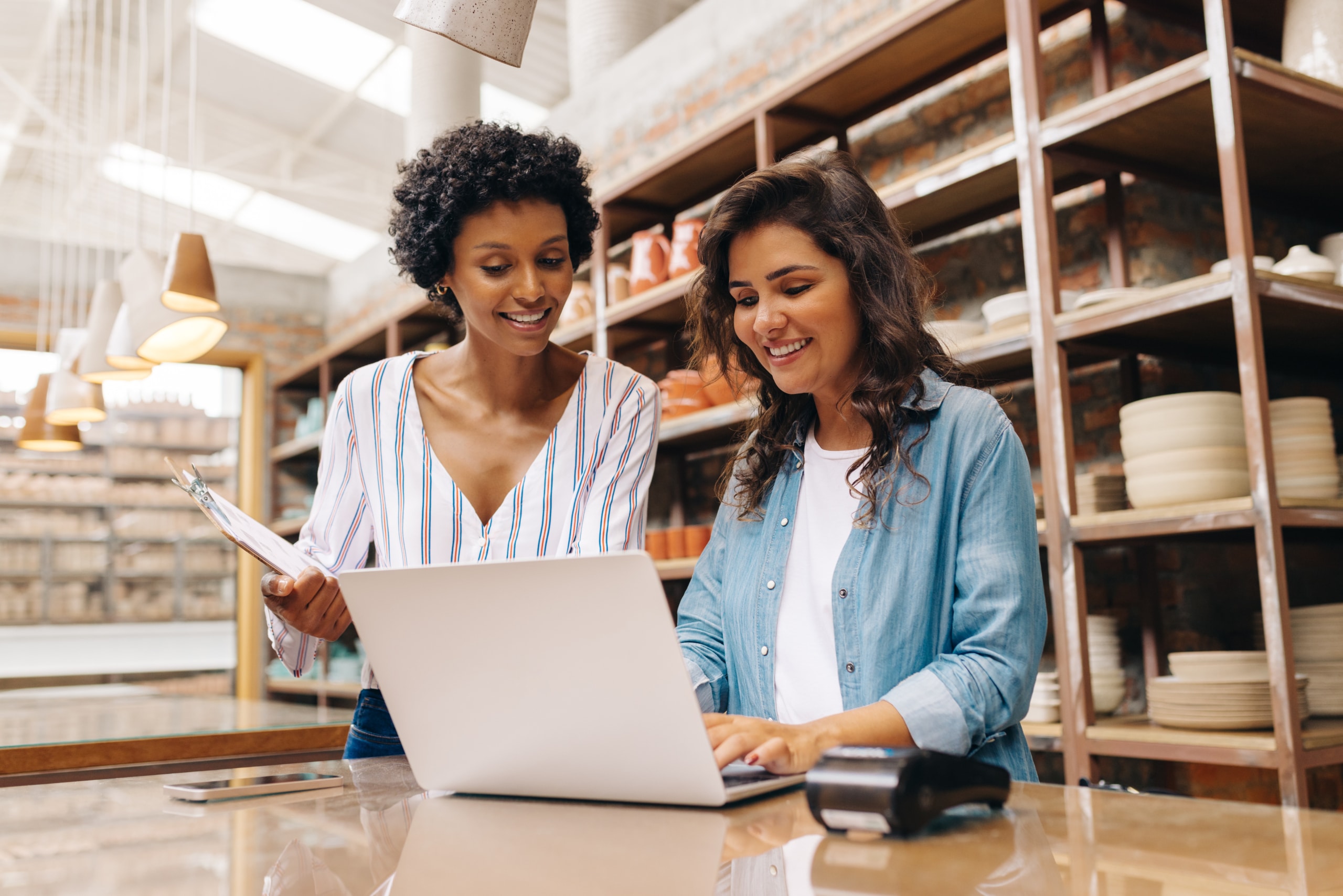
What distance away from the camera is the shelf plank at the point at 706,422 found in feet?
9.98

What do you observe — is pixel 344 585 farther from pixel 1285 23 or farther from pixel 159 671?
pixel 159 671

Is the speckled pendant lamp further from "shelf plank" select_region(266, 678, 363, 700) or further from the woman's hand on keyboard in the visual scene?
"shelf plank" select_region(266, 678, 363, 700)

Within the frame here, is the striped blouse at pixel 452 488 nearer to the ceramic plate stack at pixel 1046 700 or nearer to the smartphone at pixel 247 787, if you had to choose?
the smartphone at pixel 247 787

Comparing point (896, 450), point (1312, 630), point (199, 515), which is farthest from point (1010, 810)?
point (199, 515)

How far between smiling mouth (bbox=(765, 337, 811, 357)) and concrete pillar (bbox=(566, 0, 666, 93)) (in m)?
3.74

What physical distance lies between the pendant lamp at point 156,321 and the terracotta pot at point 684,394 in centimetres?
123

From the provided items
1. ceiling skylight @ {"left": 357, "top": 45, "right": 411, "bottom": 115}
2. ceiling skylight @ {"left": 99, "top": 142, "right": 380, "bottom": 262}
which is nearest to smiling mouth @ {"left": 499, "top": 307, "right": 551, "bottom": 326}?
ceiling skylight @ {"left": 357, "top": 45, "right": 411, "bottom": 115}

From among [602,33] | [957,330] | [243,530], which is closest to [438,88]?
[602,33]

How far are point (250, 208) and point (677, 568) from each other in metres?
6.94

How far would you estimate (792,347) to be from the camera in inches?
51.6

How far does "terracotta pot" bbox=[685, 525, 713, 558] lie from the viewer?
3.18m

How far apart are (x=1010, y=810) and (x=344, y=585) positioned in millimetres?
528

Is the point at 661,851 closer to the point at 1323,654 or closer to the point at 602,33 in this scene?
the point at 1323,654

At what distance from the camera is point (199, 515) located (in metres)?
7.44
